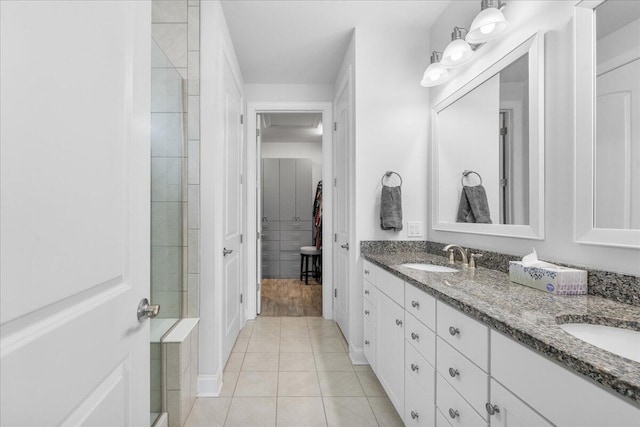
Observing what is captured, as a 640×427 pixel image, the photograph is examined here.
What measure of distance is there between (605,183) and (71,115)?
1.57 meters

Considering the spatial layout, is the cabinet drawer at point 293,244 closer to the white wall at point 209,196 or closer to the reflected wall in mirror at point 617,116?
the white wall at point 209,196

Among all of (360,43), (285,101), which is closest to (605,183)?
(360,43)

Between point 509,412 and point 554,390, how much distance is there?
0.63ft

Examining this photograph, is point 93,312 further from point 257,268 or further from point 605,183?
point 257,268

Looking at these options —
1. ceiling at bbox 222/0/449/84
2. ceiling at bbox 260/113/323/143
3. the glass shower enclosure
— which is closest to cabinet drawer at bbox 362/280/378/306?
the glass shower enclosure

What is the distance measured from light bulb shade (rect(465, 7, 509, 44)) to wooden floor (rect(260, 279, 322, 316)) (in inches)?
115

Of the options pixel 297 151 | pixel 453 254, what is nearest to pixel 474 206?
pixel 453 254

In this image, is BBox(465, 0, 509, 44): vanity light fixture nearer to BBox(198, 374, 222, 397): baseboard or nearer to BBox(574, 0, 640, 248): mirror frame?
BBox(574, 0, 640, 248): mirror frame

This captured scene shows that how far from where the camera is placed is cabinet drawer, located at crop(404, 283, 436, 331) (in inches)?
50.7

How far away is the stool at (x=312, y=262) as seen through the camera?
16.8 ft

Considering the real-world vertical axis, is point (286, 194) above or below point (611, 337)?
above

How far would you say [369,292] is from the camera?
2230 mm

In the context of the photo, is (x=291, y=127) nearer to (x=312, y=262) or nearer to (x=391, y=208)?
(x=312, y=262)

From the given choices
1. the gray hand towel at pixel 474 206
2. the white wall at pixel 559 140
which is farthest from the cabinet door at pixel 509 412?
the gray hand towel at pixel 474 206
